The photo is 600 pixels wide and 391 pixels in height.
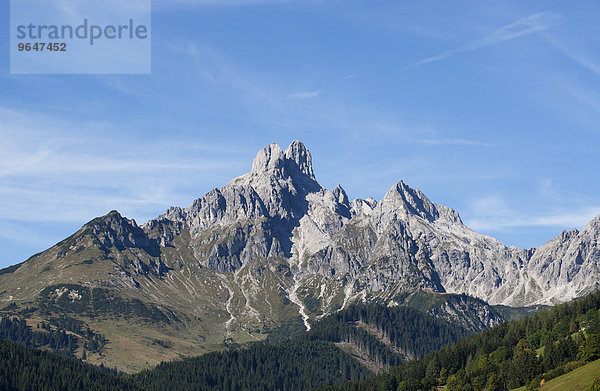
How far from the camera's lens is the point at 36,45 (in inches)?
7653

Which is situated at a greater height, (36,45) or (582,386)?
(36,45)

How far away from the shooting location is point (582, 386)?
623ft

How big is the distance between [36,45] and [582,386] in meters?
Result: 168
